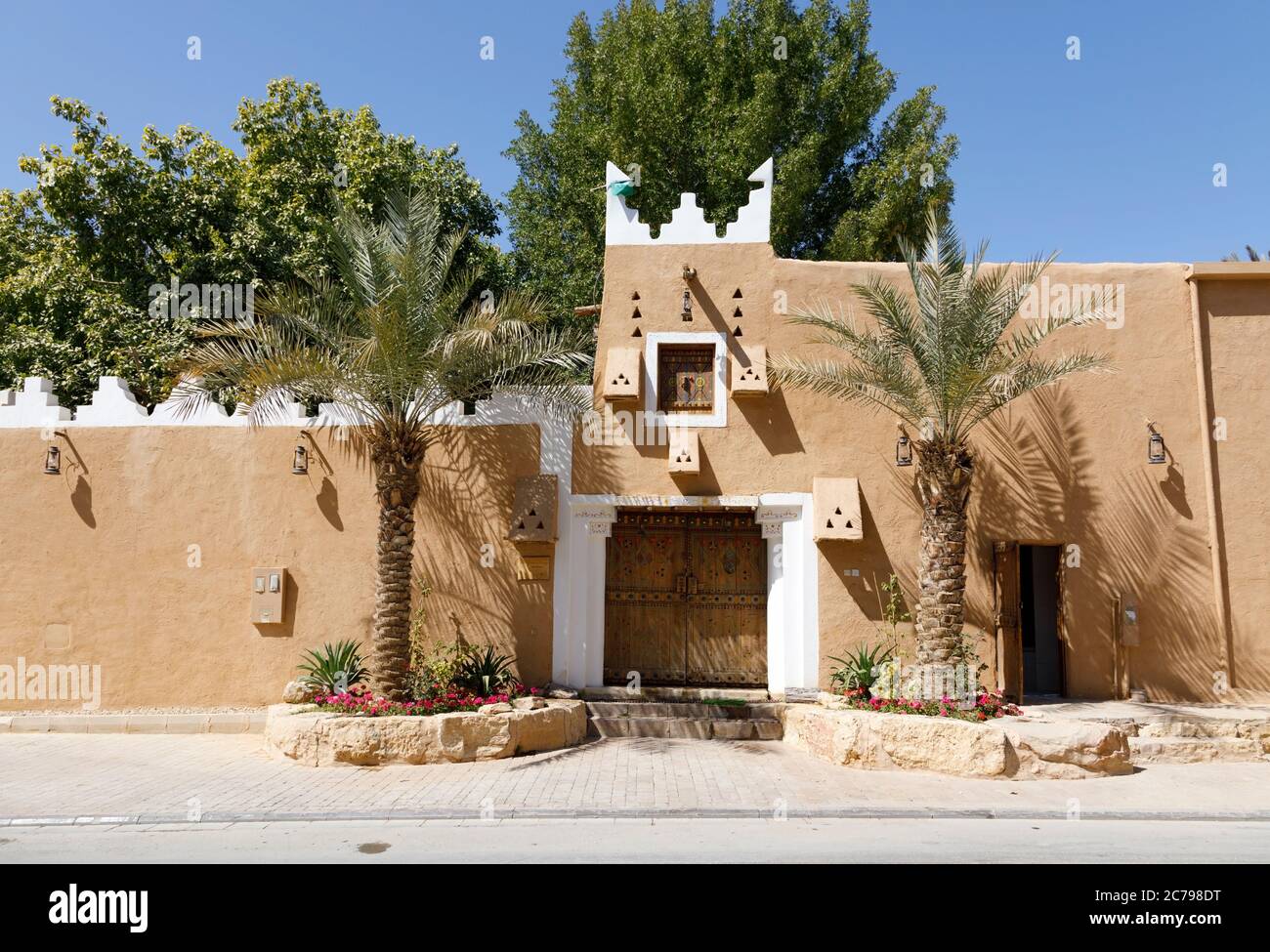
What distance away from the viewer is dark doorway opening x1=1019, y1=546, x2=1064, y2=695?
13992 millimetres

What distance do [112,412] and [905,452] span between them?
37.8ft

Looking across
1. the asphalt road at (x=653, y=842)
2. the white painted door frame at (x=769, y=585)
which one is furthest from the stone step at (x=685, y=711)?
the asphalt road at (x=653, y=842)

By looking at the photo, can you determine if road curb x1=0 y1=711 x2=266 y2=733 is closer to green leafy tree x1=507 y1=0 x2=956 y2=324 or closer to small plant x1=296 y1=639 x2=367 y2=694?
small plant x1=296 y1=639 x2=367 y2=694

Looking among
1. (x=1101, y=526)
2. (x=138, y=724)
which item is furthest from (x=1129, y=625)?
(x=138, y=724)

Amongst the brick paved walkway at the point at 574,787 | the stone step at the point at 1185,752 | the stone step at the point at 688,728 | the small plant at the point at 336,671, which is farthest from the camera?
the stone step at the point at 688,728

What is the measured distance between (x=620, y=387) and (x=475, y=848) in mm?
6922

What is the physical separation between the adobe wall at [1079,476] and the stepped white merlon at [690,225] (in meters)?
0.78

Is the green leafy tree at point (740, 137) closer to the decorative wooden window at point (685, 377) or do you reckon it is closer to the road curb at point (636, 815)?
the decorative wooden window at point (685, 377)

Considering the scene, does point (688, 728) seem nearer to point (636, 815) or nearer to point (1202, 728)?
point (636, 815)

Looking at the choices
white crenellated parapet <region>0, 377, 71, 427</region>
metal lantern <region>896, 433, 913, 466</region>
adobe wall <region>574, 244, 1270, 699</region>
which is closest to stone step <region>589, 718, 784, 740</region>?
adobe wall <region>574, 244, 1270, 699</region>

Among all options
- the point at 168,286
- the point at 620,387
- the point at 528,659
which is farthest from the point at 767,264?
the point at 168,286

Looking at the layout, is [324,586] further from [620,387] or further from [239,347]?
[620,387]

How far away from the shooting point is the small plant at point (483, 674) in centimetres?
1098

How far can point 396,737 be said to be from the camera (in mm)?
9562
